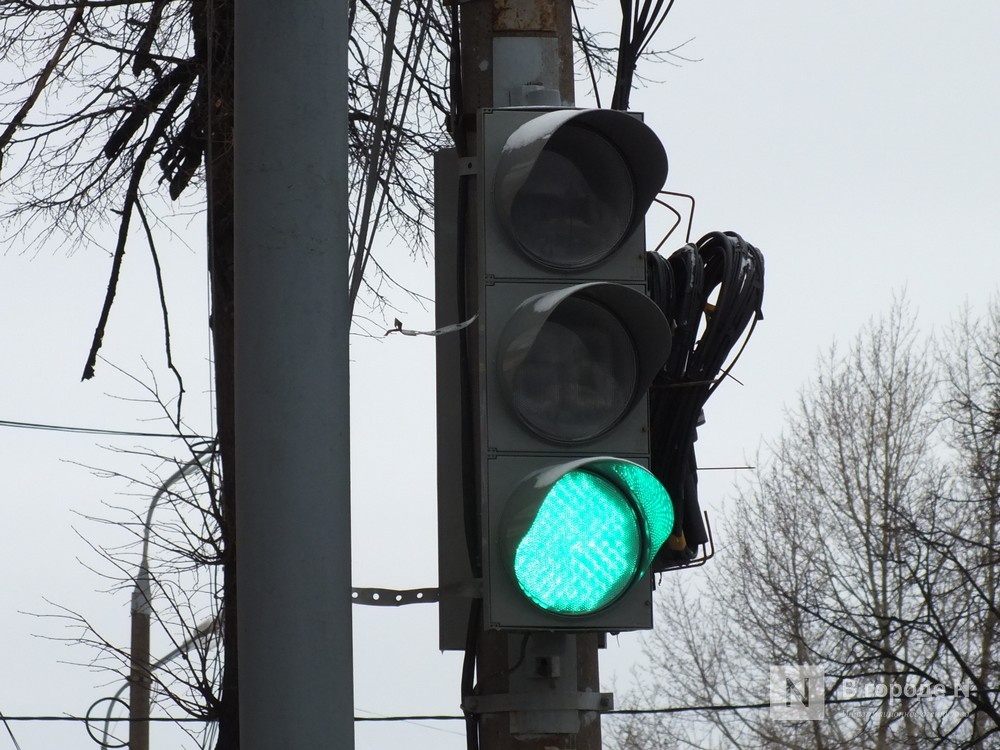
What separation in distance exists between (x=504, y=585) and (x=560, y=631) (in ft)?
0.40

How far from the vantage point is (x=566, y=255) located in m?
2.50

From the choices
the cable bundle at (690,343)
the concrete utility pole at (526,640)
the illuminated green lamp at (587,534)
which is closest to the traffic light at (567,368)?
the illuminated green lamp at (587,534)

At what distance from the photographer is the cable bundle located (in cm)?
286

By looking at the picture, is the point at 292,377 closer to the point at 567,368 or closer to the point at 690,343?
the point at 567,368

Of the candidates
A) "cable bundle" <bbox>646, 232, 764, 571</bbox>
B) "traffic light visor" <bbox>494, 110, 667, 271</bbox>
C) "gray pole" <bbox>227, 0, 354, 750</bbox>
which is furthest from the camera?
"cable bundle" <bbox>646, 232, 764, 571</bbox>

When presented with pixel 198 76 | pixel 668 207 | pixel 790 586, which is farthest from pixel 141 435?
pixel 790 586

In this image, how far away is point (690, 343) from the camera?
9.77 feet

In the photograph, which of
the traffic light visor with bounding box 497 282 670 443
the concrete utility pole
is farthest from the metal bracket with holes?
the traffic light visor with bounding box 497 282 670 443

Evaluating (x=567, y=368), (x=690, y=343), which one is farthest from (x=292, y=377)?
(x=690, y=343)

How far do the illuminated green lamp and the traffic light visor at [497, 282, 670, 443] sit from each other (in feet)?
0.40

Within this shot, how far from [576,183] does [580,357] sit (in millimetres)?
351

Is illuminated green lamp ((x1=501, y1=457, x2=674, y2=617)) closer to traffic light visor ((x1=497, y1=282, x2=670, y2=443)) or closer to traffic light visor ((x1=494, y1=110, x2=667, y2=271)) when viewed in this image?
traffic light visor ((x1=497, y1=282, x2=670, y2=443))

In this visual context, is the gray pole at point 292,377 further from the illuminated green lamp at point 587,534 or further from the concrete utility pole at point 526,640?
the concrete utility pole at point 526,640

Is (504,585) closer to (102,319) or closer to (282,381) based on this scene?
(282,381)
